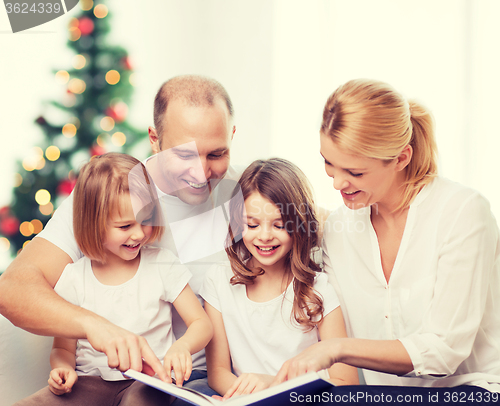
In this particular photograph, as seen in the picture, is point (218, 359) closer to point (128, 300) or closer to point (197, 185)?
point (128, 300)

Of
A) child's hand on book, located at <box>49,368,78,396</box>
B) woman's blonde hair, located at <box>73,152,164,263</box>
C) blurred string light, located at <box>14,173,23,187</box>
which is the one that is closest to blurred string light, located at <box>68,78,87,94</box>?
blurred string light, located at <box>14,173,23,187</box>

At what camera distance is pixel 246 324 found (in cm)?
132

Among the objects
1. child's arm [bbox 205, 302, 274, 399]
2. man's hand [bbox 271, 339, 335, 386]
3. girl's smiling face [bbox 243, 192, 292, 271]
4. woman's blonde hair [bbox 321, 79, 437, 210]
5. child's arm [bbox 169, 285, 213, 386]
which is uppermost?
woman's blonde hair [bbox 321, 79, 437, 210]

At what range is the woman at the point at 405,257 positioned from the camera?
104 cm

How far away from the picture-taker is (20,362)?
1297mm

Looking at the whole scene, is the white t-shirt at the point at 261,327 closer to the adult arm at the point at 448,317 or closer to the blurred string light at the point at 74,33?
the adult arm at the point at 448,317

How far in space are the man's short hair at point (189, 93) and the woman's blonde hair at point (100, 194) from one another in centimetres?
27

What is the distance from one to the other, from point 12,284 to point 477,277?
1184mm

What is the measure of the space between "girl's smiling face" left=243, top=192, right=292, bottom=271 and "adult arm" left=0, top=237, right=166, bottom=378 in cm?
41

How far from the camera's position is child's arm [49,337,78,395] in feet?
3.67

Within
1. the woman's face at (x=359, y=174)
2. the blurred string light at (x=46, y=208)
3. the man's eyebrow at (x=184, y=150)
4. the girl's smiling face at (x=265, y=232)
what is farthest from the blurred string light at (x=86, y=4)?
the woman's face at (x=359, y=174)

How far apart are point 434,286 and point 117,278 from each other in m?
0.89

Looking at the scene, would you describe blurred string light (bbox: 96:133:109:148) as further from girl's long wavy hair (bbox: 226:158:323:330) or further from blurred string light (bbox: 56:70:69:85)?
girl's long wavy hair (bbox: 226:158:323:330)

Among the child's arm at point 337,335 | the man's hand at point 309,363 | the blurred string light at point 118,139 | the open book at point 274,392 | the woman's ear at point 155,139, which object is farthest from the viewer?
the blurred string light at point 118,139
